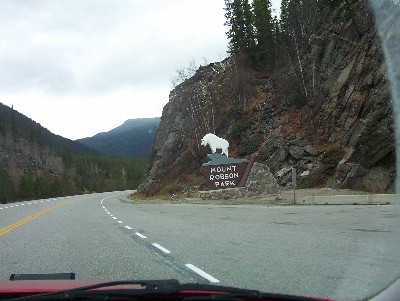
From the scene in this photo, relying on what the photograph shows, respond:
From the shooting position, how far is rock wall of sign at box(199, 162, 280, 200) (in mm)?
35125

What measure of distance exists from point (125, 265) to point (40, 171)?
17217 centimetres

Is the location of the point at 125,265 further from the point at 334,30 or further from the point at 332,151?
the point at 334,30

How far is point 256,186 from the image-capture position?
35.2 metres

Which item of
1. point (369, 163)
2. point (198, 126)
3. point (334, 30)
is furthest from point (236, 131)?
point (369, 163)

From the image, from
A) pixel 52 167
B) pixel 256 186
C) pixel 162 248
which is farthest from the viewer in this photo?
pixel 52 167

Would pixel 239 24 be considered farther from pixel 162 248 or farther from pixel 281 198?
pixel 162 248

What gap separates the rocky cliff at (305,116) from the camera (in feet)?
103

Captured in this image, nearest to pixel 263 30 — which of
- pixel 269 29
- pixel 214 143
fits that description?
pixel 269 29

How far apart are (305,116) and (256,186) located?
11.3m

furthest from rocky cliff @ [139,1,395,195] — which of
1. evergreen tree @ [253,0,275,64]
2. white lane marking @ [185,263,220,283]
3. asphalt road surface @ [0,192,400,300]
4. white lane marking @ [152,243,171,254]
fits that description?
white lane marking @ [185,263,220,283]

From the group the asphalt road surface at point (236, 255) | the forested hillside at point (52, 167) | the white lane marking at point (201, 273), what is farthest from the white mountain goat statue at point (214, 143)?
the forested hillside at point (52, 167)

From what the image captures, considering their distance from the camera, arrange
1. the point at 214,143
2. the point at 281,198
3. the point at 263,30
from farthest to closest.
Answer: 1. the point at 263,30
2. the point at 214,143
3. the point at 281,198

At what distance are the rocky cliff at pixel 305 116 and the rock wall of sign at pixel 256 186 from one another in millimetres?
2448

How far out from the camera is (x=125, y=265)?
27.0 feet
